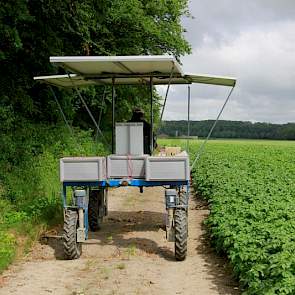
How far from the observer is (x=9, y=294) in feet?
25.7

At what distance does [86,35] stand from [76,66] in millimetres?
8854

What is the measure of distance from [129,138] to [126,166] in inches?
29.8

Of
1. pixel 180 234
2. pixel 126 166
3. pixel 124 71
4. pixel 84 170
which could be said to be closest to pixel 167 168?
pixel 126 166

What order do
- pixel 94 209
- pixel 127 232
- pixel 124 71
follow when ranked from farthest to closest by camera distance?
Result: pixel 94 209, pixel 127 232, pixel 124 71

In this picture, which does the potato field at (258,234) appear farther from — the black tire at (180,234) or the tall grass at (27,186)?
the tall grass at (27,186)

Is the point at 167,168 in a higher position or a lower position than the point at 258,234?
higher

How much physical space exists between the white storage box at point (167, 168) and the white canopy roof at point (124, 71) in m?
1.72

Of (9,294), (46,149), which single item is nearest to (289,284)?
(9,294)

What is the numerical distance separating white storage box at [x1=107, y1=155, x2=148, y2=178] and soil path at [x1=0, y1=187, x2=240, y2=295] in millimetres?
1374

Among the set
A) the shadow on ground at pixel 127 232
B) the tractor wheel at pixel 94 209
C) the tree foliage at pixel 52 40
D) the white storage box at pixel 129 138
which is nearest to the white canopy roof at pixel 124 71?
the white storage box at pixel 129 138

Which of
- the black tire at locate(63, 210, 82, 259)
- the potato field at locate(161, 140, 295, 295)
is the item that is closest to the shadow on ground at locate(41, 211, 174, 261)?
the black tire at locate(63, 210, 82, 259)

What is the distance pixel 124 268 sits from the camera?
9.14 meters

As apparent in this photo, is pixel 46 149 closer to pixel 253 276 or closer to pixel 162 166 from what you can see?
pixel 162 166

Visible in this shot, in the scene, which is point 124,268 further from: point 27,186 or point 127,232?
point 27,186
